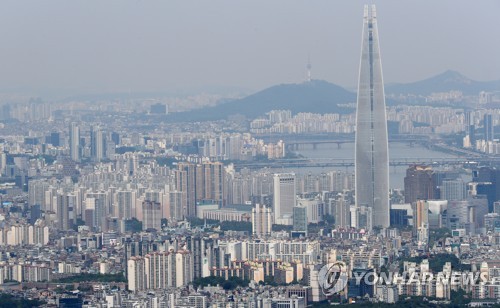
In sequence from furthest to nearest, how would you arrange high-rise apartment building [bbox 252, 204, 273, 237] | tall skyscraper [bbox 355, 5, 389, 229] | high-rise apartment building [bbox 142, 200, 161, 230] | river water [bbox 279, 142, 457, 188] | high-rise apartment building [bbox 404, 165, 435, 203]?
1. river water [bbox 279, 142, 457, 188]
2. tall skyscraper [bbox 355, 5, 389, 229]
3. high-rise apartment building [bbox 404, 165, 435, 203]
4. high-rise apartment building [bbox 142, 200, 161, 230]
5. high-rise apartment building [bbox 252, 204, 273, 237]

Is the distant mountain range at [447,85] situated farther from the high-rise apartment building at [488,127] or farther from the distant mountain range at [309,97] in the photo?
the high-rise apartment building at [488,127]

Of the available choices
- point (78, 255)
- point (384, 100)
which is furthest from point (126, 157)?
point (78, 255)

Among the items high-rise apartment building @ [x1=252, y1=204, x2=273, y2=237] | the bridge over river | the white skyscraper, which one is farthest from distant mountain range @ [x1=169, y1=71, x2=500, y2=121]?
high-rise apartment building @ [x1=252, y1=204, x2=273, y2=237]

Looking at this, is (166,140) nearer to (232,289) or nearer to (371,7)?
(371,7)

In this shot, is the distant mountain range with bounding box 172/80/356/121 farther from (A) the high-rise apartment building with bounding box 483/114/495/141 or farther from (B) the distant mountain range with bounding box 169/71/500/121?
(A) the high-rise apartment building with bounding box 483/114/495/141

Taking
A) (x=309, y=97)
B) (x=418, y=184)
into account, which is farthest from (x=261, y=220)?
(x=309, y=97)

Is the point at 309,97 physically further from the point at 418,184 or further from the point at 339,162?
the point at 418,184
